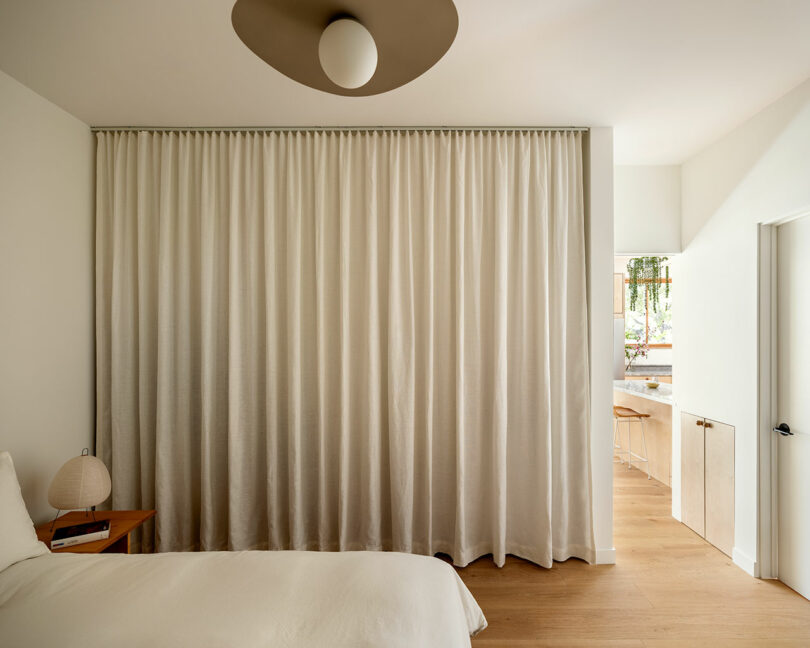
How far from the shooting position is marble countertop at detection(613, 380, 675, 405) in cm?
414

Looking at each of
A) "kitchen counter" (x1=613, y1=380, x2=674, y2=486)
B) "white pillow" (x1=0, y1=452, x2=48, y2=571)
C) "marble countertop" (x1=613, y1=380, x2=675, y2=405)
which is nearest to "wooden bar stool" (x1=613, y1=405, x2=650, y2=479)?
"kitchen counter" (x1=613, y1=380, x2=674, y2=486)

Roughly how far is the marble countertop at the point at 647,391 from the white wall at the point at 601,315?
1.52m

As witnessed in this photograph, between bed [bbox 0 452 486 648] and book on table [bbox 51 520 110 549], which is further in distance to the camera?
book on table [bbox 51 520 110 549]

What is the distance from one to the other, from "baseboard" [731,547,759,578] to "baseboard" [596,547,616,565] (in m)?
0.78

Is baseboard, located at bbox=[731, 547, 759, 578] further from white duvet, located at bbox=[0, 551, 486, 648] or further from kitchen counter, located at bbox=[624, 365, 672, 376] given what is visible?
kitchen counter, located at bbox=[624, 365, 672, 376]

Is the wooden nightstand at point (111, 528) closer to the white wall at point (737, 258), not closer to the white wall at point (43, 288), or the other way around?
the white wall at point (43, 288)

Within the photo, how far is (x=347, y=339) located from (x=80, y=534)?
1673 mm

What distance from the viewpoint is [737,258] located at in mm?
2828

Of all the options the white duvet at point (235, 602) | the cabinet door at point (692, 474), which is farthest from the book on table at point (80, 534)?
the cabinet door at point (692, 474)

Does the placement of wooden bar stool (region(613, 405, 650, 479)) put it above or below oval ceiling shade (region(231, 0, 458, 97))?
below

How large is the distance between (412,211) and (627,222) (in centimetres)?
179

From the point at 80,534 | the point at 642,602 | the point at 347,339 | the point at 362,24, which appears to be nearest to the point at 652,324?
the point at 642,602

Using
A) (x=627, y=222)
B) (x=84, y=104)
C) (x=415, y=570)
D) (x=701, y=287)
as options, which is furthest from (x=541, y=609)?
(x=84, y=104)

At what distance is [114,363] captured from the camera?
281 centimetres
